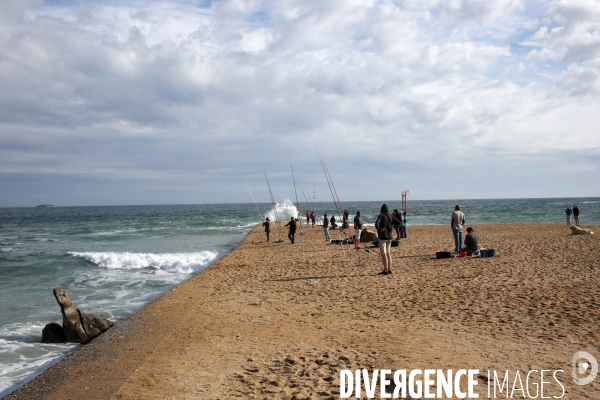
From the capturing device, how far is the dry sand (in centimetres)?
502

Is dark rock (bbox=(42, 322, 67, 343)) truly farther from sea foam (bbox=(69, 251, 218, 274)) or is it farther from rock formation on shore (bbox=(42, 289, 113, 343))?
sea foam (bbox=(69, 251, 218, 274))

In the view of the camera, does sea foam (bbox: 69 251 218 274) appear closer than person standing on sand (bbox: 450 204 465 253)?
No

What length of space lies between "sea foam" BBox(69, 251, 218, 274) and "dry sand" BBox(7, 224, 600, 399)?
5.92m

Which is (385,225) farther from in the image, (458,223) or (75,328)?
(75,328)

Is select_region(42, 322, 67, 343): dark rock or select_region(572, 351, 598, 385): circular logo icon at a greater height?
select_region(572, 351, 598, 385): circular logo icon

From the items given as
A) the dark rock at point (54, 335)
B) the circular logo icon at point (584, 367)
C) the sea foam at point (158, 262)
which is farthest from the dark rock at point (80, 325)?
the sea foam at point (158, 262)

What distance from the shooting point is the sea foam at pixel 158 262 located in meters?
17.5

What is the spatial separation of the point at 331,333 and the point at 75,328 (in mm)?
4911

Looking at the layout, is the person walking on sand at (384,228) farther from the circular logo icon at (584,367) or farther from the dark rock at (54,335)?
the dark rock at (54,335)

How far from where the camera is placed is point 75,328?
820 cm

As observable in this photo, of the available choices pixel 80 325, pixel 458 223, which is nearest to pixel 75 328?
pixel 80 325

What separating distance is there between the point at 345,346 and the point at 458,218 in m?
9.05

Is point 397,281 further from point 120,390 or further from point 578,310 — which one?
point 120,390

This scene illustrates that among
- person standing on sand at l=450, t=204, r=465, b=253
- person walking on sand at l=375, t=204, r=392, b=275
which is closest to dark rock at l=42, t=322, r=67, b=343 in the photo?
person walking on sand at l=375, t=204, r=392, b=275
